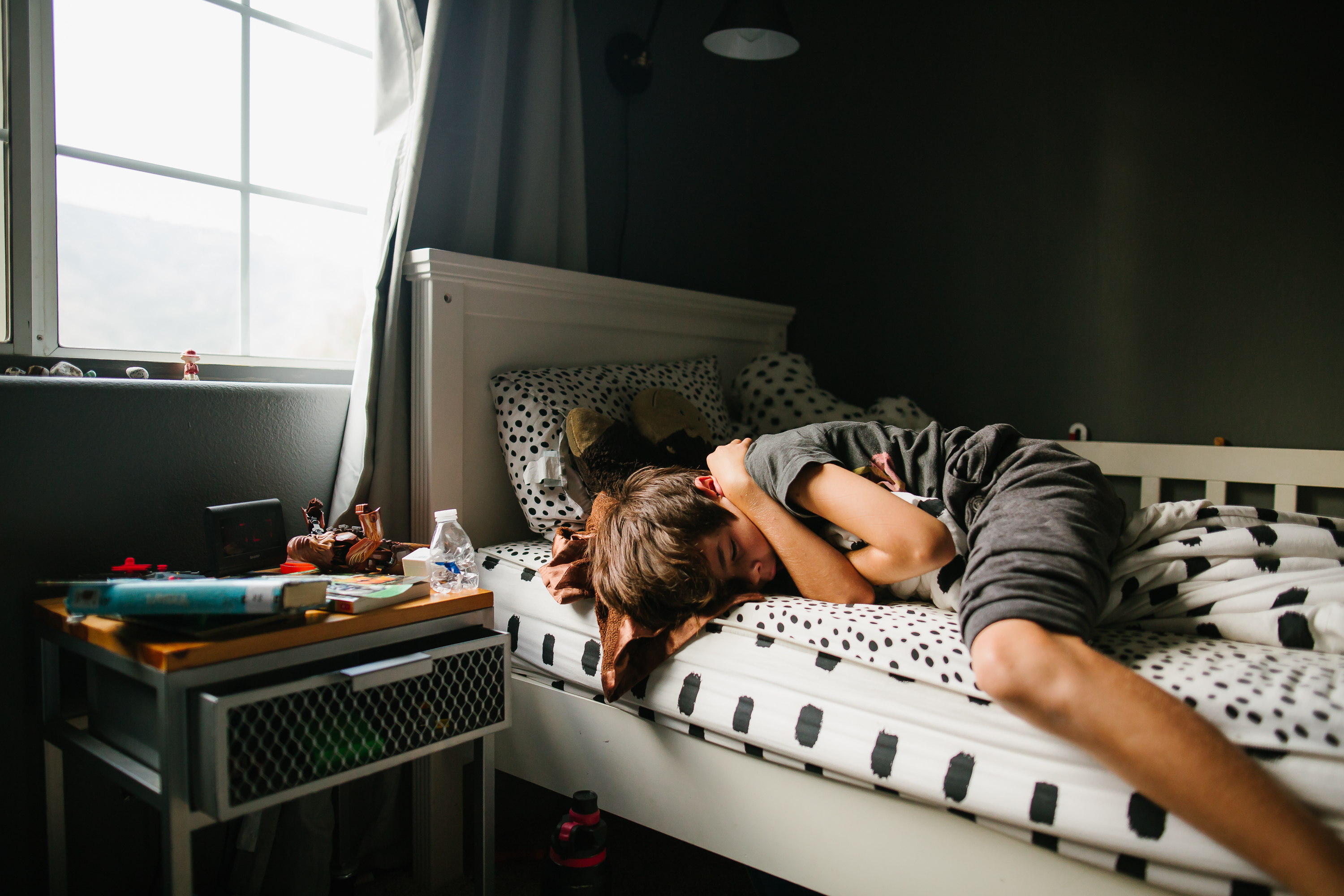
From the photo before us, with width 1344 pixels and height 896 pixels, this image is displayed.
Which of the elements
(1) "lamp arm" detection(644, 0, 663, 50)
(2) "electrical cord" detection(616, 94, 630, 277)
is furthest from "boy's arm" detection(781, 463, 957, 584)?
(1) "lamp arm" detection(644, 0, 663, 50)

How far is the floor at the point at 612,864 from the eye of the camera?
1.31 metres

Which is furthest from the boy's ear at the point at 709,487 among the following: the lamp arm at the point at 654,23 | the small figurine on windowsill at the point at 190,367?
the lamp arm at the point at 654,23

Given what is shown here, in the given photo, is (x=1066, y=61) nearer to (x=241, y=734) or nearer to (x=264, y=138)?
(x=264, y=138)

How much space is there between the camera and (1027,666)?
788 mm

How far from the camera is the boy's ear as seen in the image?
3.93 feet

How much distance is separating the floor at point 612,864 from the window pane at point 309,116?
1.19m

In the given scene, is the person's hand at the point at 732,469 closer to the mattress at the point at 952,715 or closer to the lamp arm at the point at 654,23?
the mattress at the point at 952,715

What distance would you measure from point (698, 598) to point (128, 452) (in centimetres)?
82

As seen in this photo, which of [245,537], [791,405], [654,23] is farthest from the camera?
[654,23]

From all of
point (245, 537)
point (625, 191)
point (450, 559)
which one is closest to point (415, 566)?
point (450, 559)

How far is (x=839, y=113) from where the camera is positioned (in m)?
2.19

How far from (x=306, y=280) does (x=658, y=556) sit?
3.12ft

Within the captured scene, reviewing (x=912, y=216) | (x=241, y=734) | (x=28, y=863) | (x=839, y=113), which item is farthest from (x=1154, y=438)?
(x=28, y=863)

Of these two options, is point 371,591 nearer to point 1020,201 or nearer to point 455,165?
point 455,165
